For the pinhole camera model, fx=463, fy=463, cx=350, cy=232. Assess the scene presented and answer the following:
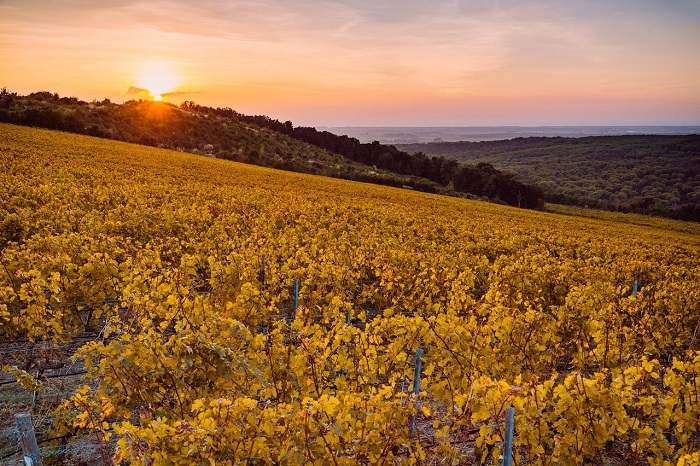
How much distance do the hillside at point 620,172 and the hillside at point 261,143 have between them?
59.1ft

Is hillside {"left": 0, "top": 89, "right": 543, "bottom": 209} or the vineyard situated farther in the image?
hillside {"left": 0, "top": 89, "right": 543, "bottom": 209}

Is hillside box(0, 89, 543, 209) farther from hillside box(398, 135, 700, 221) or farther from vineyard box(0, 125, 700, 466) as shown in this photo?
vineyard box(0, 125, 700, 466)

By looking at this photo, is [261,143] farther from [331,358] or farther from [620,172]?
[331,358]

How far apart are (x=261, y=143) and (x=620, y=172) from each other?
8885 cm

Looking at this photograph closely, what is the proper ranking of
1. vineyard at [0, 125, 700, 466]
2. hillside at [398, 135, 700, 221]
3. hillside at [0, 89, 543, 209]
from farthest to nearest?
1. hillside at [398, 135, 700, 221]
2. hillside at [0, 89, 543, 209]
3. vineyard at [0, 125, 700, 466]

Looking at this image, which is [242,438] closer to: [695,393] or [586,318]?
[695,393]

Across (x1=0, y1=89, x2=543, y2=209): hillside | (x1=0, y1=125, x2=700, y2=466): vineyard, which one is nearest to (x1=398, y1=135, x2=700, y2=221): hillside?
(x1=0, y1=89, x2=543, y2=209): hillside

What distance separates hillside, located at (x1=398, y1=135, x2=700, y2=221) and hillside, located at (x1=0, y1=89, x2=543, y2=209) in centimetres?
1801

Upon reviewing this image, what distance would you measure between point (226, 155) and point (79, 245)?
63205 mm

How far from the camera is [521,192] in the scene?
240 ft

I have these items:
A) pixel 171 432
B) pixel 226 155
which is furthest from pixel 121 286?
pixel 226 155

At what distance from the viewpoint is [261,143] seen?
91625 millimetres

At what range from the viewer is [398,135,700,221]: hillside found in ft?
279

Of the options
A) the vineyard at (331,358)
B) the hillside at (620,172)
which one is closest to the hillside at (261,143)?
the hillside at (620,172)
